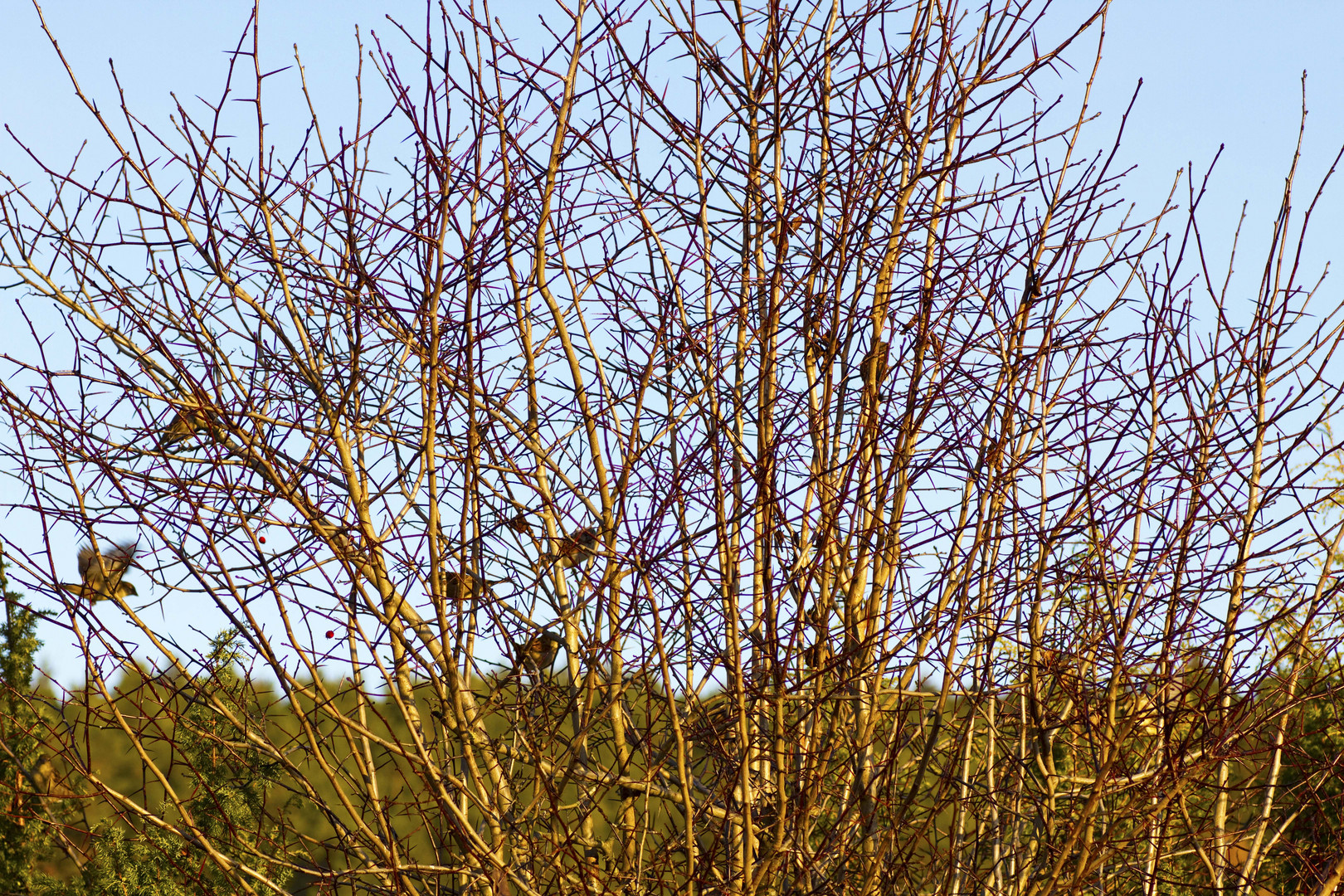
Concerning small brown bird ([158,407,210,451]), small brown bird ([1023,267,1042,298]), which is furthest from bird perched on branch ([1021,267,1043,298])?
small brown bird ([158,407,210,451])

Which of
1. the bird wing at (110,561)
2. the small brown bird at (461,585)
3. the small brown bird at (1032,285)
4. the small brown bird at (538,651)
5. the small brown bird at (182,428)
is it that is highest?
the small brown bird at (1032,285)

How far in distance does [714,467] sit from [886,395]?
58 centimetres

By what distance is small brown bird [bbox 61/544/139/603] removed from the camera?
104 inches

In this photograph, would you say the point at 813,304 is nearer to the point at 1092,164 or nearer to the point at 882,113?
the point at 882,113

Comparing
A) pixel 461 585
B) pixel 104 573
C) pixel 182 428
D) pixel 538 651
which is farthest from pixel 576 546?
pixel 182 428

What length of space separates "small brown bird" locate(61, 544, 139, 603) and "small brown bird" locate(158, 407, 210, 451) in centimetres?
26

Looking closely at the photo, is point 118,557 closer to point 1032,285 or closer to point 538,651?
point 538,651

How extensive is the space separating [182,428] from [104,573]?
485mm

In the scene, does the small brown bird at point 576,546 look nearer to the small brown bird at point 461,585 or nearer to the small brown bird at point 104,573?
the small brown bird at point 461,585

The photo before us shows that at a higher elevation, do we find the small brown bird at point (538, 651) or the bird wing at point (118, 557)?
the bird wing at point (118, 557)

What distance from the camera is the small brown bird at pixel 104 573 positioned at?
2.64 meters

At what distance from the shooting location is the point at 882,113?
311 cm

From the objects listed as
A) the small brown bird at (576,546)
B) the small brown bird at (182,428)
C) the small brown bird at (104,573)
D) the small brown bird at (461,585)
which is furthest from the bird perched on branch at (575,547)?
the small brown bird at (104,573)

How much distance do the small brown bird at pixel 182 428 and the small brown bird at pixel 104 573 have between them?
0.26m
